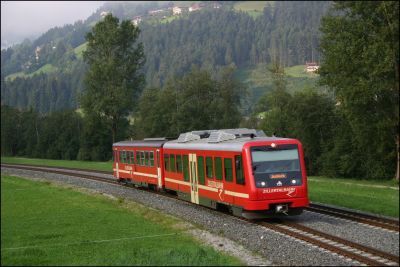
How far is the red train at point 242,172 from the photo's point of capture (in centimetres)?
1941

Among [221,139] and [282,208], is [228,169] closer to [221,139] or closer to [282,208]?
[221,139]

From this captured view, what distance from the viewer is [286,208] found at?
19.5 metres

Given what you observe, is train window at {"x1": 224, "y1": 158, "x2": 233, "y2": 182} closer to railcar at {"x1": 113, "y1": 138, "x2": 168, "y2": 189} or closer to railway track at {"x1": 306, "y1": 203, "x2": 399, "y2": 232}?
railway track at {"x1": 306, "y1": 203, "x2": 399, "y2": 232}

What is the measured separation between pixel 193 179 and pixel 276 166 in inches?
239

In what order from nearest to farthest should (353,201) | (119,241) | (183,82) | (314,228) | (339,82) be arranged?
(119,241)
(314,228)
(353,201)
(339,82)
(183,82)

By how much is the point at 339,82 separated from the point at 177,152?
16.7m

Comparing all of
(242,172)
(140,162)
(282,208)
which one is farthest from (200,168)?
(140,162)

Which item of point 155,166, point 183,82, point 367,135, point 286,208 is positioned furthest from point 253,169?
point 183,82

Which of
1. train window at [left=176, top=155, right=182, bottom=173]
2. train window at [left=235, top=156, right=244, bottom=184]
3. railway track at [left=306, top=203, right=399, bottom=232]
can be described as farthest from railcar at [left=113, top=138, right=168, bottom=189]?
train window at [left=235, top=156, right=244, bottom=184]

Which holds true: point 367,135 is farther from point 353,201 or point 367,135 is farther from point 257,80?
point 257,80

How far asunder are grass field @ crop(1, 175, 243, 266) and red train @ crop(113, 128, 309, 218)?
235 centimetres

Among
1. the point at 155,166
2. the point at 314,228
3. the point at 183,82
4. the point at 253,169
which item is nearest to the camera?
the point at 314,228

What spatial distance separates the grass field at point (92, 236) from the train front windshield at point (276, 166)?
3324 mm

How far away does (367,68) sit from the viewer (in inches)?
1459
